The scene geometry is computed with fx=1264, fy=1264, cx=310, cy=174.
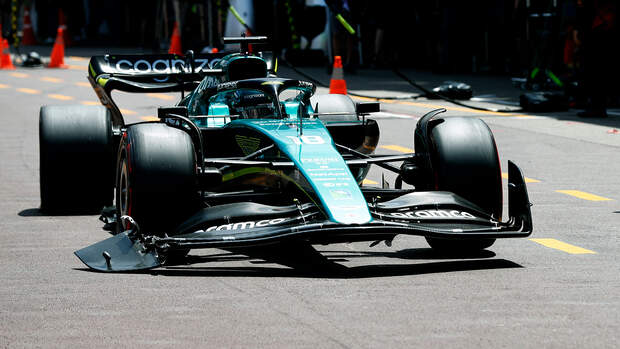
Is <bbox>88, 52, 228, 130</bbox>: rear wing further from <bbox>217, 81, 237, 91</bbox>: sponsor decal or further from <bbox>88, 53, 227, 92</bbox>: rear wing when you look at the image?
<bbox>217, 81, 237, 91</bbox>: sponsor decal

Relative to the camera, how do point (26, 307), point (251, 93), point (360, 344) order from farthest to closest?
point (251, 93)
point (26, 307)
point (360, 344)

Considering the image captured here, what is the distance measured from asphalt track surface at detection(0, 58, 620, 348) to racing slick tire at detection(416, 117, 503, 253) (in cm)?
15

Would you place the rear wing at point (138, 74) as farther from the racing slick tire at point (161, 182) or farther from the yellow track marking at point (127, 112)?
the yellow track marking at point (127, 112)

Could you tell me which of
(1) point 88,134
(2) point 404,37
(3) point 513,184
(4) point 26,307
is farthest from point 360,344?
(2) point 404,37

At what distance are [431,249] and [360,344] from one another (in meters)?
2.55

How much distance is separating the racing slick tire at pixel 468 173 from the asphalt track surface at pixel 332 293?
0.15 meters

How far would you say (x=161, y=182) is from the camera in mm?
7293

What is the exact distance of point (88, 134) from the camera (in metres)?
9.41

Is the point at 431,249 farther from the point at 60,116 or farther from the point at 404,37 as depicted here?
the point at 404,37

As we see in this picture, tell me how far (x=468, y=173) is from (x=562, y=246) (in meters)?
0.83

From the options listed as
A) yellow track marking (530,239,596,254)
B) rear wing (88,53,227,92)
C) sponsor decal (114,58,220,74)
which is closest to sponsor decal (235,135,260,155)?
yellow track marking (530,239,596,254)

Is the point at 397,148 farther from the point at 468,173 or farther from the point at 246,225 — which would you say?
the point at 246,225

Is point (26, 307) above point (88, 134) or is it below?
below

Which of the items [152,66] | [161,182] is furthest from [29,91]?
[161,182]
